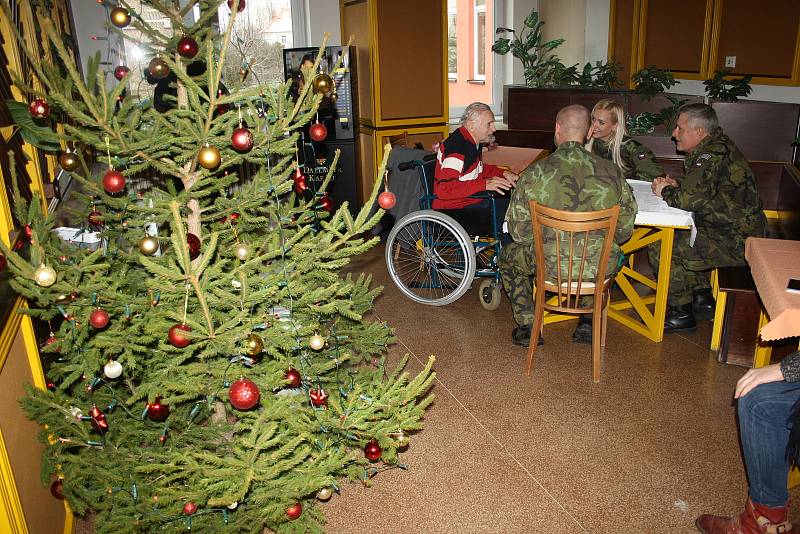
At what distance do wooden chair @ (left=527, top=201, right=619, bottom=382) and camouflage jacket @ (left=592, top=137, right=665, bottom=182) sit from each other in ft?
3.75

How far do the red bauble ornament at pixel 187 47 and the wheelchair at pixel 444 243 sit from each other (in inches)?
95.9

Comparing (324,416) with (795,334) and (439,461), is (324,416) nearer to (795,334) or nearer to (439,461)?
(439,461)

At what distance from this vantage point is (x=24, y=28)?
8.15 ft

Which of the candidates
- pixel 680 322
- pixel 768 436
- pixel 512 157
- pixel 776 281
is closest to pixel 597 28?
pixel 512 157

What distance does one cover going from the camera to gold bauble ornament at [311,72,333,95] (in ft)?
6.70

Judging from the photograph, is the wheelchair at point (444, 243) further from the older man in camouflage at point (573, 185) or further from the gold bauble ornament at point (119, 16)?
the gold bauble ornament at point (119, 16)

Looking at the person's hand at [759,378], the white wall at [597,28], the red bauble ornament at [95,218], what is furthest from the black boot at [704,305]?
the white wall at [597,28]

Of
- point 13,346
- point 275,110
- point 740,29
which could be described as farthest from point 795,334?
point 740,29

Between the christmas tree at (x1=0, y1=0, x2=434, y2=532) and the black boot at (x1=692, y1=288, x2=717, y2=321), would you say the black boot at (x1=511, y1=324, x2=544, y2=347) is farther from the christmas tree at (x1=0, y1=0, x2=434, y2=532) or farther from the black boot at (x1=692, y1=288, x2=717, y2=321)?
the christmas tree at (x1=0, y1=0, x2=434, y2=532)

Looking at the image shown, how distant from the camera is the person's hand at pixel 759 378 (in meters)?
2.05

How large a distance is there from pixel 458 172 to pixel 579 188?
1.11m

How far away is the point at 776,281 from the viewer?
2.29 metres

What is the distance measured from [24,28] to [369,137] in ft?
12.3

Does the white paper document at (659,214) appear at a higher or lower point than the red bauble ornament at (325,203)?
→ lower
